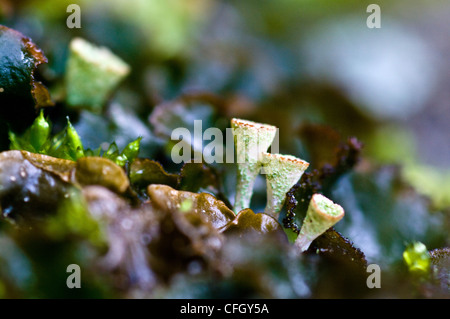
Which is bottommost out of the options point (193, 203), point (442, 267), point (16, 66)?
point (442, 267)

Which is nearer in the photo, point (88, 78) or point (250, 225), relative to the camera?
point (250, 225)

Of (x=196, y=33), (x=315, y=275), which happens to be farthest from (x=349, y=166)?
(x=196, y=33)

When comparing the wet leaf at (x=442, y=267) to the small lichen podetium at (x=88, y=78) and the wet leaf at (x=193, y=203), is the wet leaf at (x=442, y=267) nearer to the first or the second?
the wet leaf at (x=193, y=203)

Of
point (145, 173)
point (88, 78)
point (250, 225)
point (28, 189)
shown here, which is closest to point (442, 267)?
point (250, 225)

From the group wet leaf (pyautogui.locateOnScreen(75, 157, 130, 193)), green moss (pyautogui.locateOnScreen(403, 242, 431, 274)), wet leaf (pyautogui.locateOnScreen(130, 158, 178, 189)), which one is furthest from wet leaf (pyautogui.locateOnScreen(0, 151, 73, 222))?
green moss (pyautogui.locateOnScreen(403, 242, 431, 274))

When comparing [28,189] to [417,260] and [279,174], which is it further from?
[417,260]

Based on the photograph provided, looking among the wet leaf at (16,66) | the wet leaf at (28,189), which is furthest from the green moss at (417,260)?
the wet leaf at (16,66)
